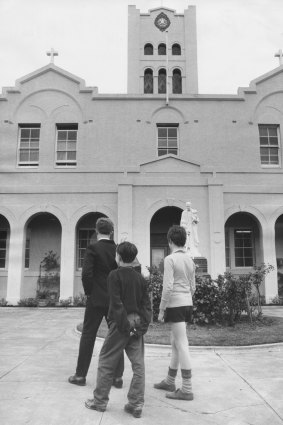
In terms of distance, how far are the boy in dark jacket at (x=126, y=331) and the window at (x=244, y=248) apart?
49.4 ft

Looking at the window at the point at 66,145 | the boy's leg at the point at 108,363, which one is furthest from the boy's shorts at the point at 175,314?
the window at the point at 66,145

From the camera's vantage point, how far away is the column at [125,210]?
17.0m

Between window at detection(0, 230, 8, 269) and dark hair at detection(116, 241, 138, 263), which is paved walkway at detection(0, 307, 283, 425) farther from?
window at detection(0, 230, 8, 269)

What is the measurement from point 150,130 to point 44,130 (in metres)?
5.22

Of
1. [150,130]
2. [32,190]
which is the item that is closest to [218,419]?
[32,190]

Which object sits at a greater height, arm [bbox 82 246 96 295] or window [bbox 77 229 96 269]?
window [bbox 77 229 96 269]

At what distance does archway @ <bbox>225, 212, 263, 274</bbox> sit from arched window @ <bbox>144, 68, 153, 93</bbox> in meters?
18.5

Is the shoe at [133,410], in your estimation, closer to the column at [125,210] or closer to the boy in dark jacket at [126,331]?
the boy in dark jacket at [126,331]

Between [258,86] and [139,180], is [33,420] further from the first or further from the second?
[258,86]

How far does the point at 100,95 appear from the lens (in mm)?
19812

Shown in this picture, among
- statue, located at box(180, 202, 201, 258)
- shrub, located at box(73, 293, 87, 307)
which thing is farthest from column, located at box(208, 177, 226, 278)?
shrub, located at box(73, 293, 87, 307)

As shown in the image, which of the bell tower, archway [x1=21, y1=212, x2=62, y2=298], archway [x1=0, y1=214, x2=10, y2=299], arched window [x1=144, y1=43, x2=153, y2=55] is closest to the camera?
archway [x1=0, y1=214, x2=10, y2=299]

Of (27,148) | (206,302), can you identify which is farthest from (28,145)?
(206,302)

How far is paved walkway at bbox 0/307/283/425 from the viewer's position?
3998 millimetres
